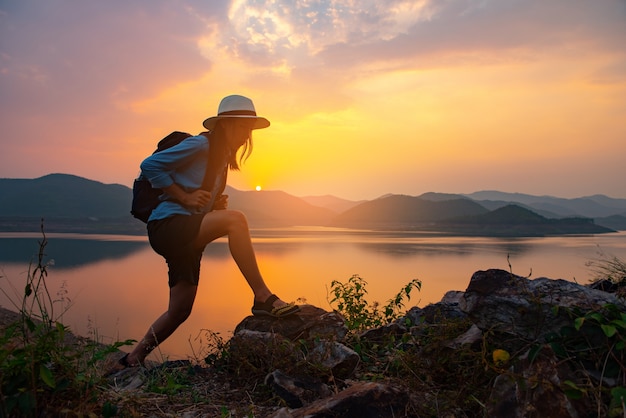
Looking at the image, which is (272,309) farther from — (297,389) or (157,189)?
(157,189)

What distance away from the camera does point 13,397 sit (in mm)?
2539

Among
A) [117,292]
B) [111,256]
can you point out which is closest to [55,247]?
[111,256]

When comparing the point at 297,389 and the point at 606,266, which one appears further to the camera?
the point at 606,266

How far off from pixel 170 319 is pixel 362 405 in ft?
6.82

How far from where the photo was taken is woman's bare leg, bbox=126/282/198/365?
410 centimetres

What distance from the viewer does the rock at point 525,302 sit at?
2.96 metres

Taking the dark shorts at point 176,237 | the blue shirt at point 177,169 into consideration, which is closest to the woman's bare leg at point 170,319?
the dark shorts at point 176,237

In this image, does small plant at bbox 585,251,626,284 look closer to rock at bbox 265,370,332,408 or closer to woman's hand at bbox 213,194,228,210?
rock at bbox 265,370,332,408

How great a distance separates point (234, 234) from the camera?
404cm

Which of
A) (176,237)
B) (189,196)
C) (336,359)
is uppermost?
(189,196)

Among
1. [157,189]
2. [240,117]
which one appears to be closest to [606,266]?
[240,117]

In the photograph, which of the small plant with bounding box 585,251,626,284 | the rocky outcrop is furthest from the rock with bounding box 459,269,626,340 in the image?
the small plant with bounding box 585,251,626,284

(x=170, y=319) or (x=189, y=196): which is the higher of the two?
(x=189, y=196)

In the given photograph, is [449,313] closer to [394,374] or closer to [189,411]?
[394,374]
